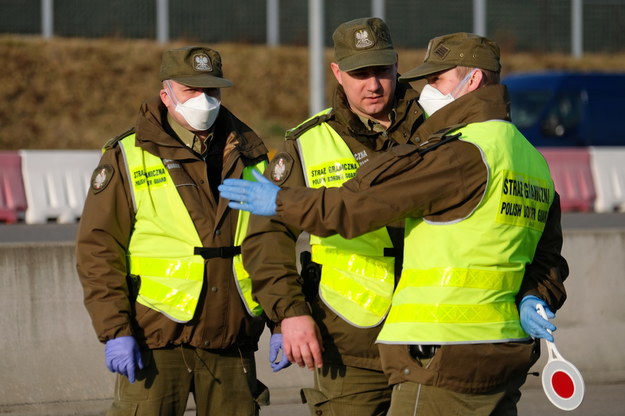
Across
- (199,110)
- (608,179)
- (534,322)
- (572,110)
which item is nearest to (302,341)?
(534,322)

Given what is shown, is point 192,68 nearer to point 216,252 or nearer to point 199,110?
point 199,110

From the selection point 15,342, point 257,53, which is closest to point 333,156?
point 15,342

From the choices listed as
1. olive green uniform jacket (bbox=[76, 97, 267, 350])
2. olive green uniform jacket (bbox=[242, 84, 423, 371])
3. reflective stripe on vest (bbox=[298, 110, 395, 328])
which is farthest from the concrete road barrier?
reflective stripe on vest (bbox=[298, 110, 395, 328])

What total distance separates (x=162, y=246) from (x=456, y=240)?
1422 millimetres

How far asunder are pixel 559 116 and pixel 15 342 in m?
15.7

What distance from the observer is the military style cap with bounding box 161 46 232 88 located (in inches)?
189

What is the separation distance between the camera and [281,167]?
4488 mm

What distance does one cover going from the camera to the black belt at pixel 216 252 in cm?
473

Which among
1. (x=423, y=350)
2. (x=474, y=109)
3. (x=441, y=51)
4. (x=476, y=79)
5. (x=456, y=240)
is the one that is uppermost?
(x=441, y=51)

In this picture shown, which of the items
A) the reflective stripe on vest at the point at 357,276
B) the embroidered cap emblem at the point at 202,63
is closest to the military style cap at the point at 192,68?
the embroidered cap emblem at the point at 202,63

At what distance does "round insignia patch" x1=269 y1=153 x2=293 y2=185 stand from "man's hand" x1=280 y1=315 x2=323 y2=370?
0.54m

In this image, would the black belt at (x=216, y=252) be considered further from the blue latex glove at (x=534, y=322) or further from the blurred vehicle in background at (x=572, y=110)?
the blurred vehicle in background at (x=572, y=110)

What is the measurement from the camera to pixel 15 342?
7078 millimetres

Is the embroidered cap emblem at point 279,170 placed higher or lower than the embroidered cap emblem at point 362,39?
lower
